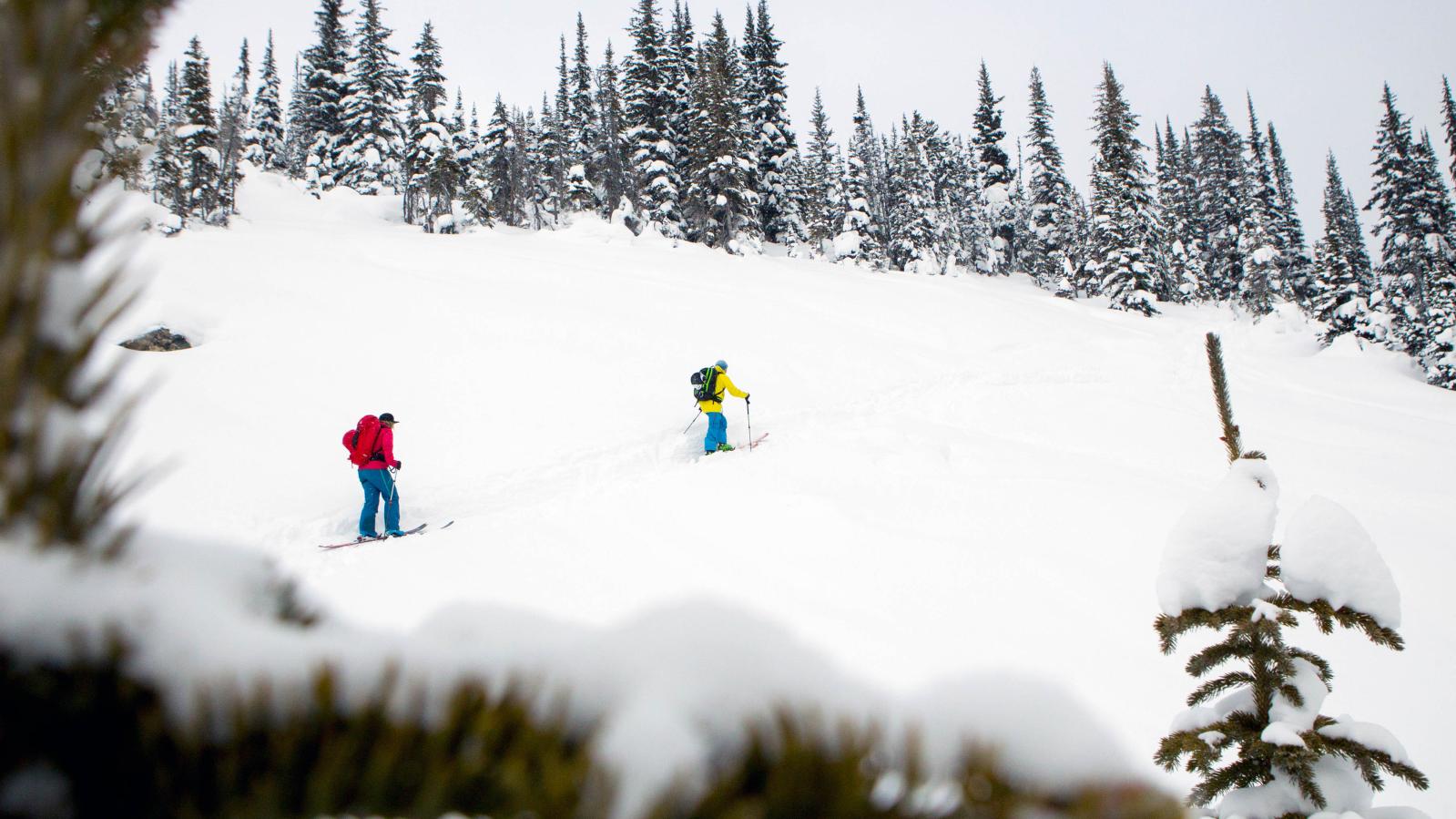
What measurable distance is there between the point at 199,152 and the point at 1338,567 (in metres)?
39.7

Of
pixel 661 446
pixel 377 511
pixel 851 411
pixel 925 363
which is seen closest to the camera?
pixel 377 511

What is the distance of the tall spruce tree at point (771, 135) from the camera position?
42.7 m

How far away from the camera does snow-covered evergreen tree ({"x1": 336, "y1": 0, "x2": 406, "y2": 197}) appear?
42906 millimetres

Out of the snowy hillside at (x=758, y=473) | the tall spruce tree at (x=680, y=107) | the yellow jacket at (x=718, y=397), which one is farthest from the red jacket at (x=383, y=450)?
the tall spruce tree at (x=680, y=107)

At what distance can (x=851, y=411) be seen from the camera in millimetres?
13969

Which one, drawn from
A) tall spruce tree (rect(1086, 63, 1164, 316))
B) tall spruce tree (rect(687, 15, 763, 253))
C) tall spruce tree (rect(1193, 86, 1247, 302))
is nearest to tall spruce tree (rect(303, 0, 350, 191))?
tall spruce tree (rect(687, 15, 763, 253))

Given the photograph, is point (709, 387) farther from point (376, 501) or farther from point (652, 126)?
point (652, 126)

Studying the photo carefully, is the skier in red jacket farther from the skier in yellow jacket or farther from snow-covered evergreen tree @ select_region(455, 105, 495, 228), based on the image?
snow-covered evergreen tree @ select_region(455, 105, 495, 228)

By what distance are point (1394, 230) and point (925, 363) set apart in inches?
1481

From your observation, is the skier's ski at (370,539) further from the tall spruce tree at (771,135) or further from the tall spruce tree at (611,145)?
the tall spruce tree at (611,145)

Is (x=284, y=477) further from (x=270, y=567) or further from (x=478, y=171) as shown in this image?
(x=478, y=171)

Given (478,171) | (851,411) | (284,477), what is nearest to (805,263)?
(851,411)

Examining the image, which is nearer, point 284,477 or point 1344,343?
point 284,477

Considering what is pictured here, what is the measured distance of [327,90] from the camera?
4659 cm
